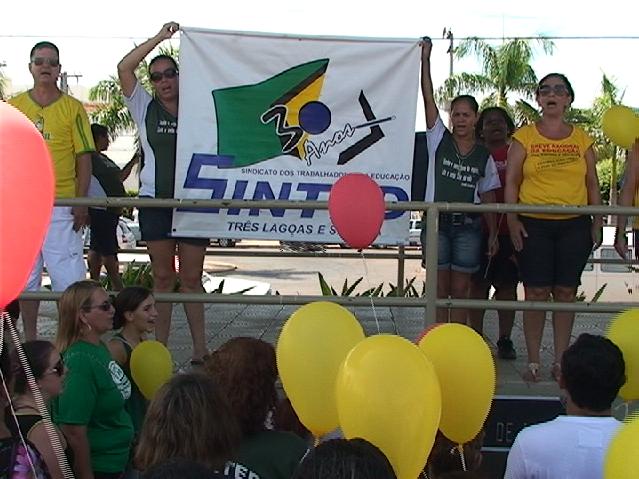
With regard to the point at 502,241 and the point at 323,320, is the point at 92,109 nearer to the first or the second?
the point at 502,241

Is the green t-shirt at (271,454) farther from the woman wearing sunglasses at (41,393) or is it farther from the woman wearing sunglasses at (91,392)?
the woman wearing sunglasses at (91,392)

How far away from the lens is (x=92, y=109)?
1299 inches

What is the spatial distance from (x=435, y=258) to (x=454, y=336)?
163 centimetres

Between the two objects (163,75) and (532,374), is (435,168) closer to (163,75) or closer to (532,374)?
(532,374)

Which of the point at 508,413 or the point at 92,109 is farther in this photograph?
the point at 92,109

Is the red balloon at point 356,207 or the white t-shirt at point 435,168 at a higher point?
the white t-shirt at point 435,168

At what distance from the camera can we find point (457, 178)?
16.5 ft

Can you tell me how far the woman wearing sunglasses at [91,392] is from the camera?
316cm

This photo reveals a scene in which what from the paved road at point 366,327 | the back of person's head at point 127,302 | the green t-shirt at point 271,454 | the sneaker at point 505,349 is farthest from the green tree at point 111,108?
the green t-shirt at point 271,454

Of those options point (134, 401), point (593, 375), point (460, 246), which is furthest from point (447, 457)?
point (460, 246)

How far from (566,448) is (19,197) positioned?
5.65 feet

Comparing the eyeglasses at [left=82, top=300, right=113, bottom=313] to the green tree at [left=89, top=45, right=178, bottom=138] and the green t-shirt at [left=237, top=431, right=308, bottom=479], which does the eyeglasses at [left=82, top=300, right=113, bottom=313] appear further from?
the green tree at [left=89, top=45, right=178, bottom=138]

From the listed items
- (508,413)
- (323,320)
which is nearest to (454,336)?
(323,320)

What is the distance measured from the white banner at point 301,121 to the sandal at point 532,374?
118cm
